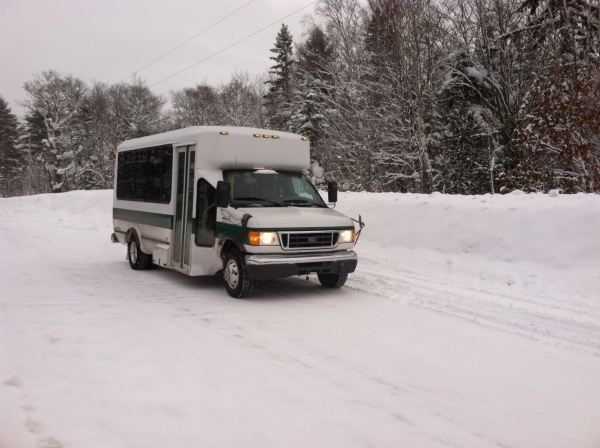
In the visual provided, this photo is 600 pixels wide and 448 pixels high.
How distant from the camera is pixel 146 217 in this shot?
10445 mm

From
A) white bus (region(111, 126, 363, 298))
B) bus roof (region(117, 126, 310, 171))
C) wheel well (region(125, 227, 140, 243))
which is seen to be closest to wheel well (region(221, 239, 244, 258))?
white bus (region(111, 126, 363, 298))

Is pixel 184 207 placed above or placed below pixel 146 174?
below

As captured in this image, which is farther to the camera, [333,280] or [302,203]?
[333,280]

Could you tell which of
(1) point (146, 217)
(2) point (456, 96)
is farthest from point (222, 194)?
(2) point (456, 96)

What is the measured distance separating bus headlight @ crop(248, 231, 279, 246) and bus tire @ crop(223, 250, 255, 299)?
1.52 feet

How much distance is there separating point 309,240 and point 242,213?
1.16 metres

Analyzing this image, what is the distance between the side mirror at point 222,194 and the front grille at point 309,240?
1102mm

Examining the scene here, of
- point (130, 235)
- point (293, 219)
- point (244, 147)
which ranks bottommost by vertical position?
point (130, 235)

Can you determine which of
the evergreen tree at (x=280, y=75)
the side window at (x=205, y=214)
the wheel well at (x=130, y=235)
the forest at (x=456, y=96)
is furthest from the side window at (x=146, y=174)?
the evergreen tree at (x=280, y=75)

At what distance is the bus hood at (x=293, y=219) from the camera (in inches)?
296

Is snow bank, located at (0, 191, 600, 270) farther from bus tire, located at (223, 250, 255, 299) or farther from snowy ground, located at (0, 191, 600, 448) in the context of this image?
bus tire, located at (223, 250, 255, 299)

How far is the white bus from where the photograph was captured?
7629 mm

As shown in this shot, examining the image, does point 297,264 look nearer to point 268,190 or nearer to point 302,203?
point 302,203

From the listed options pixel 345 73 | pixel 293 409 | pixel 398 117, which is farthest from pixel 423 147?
pixel 293 409
